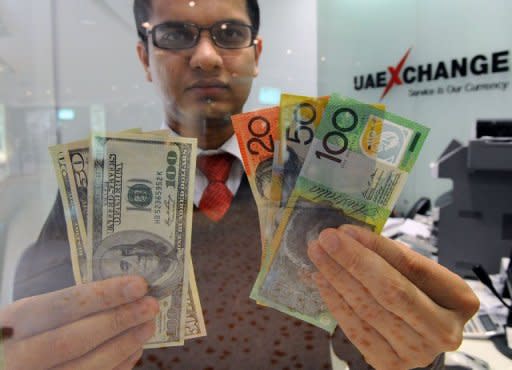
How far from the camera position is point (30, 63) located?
648 mm

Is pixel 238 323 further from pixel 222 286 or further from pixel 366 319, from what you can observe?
pixel 366 319

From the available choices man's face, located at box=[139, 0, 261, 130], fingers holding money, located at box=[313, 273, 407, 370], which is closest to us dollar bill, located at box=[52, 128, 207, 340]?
man's face, located at box=[139, 0, 261, 130]

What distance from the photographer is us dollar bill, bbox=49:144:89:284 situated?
583 mm

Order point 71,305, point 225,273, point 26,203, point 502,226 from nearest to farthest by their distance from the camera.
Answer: point 71,305 < point 26,203 < point 225,273 < point 502,226

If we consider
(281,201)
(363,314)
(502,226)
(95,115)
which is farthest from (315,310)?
(502,226)

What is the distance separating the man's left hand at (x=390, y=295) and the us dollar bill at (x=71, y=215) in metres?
0.34

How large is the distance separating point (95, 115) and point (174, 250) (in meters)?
0.26

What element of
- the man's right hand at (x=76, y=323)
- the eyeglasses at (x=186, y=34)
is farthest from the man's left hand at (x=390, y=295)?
the eyeglasses at (x=186, y=34)

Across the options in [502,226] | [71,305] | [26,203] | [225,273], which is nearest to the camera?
[71,305]

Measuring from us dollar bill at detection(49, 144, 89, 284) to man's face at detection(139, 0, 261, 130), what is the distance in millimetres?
184

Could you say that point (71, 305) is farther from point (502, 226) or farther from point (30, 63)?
point (502, 226)

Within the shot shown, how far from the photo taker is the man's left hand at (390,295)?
0.54m

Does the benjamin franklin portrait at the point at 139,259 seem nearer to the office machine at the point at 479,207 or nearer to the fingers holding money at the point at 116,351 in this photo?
the fingers holding money at the point at 116,351

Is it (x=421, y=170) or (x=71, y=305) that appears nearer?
(x=71, y=305)
